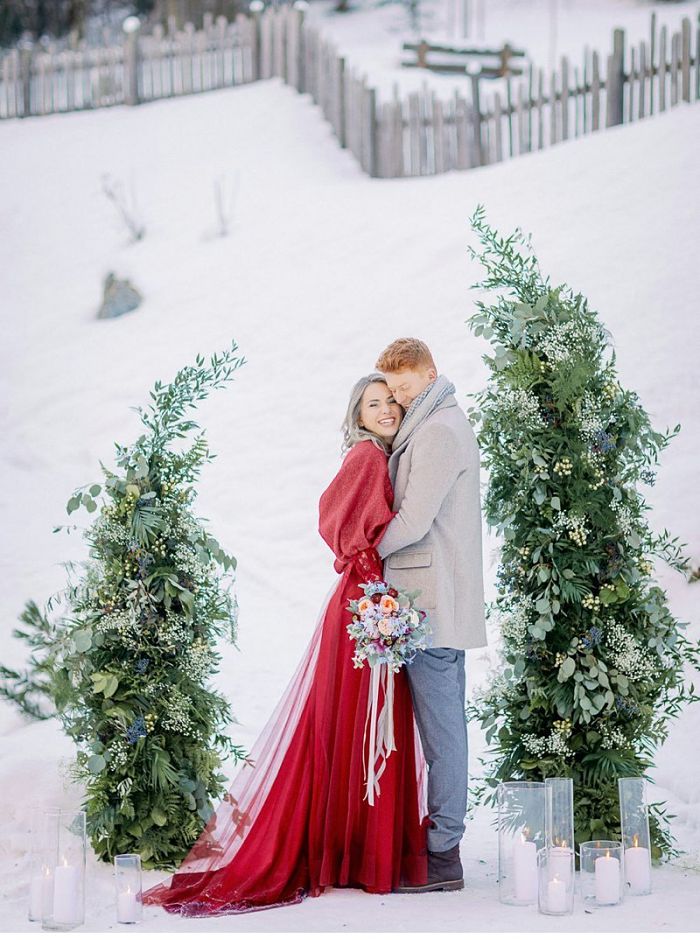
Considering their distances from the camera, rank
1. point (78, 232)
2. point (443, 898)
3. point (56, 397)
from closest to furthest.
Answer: point (443, 898), point (56, 397), point (78, 232)

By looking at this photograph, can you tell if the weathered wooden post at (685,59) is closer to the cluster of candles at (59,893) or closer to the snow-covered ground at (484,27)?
the snow-covered ground at (484,27)

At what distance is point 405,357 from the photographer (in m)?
3.44

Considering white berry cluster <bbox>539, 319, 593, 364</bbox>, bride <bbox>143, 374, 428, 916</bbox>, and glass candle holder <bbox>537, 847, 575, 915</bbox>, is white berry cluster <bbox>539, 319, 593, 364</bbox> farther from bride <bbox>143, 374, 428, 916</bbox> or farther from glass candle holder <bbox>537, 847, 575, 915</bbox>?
glass candle holder <bbox>537, 847, 575, 915</bbox>

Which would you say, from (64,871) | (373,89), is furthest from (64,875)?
(373,89)

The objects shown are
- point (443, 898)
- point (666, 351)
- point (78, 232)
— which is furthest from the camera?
point (78, 232)

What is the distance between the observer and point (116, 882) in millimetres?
3029

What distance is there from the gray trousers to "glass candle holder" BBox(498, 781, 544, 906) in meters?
0.13

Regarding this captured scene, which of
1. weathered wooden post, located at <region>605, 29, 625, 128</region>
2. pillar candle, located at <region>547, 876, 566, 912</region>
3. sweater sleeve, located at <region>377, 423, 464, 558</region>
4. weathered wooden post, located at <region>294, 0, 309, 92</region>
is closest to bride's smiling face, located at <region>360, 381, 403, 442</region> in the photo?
sweater sleeve, located at <region>377, 423, 464, 558</region>

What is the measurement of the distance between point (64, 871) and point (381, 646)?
38.1 inches

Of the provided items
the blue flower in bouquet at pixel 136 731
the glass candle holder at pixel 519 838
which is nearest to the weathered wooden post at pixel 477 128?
the blue flower in bouquet at pixel 136 731

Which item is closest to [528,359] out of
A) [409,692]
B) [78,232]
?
[409,692]

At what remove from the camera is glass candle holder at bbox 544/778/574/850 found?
3.19 meters

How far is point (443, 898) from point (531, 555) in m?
1.00

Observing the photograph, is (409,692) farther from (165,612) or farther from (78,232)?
(78,232)
